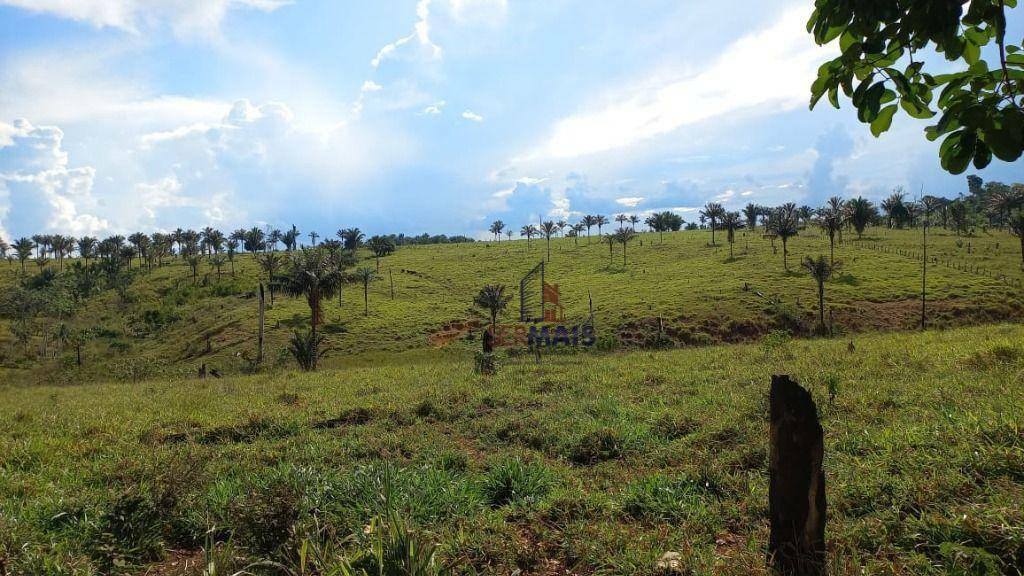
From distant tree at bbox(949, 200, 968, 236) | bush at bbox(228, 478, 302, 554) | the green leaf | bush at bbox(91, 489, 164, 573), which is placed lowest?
bush at bbox(91, 489, 164, 573)

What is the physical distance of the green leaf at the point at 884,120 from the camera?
2.13 metres

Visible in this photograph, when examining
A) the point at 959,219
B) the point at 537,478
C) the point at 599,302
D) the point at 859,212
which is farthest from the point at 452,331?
the point at 959,219

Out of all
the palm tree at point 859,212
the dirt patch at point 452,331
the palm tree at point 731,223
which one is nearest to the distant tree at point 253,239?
the dirt patch at point 452,331

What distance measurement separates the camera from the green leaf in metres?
2.13

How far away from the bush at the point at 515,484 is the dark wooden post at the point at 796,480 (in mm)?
2911

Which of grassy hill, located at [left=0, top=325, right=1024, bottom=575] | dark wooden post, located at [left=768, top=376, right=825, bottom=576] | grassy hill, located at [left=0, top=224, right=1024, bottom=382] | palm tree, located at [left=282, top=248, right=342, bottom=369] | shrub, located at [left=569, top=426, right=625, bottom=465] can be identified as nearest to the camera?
dark wooden post, located at [left=768, top=376, right=825, bottom=576]

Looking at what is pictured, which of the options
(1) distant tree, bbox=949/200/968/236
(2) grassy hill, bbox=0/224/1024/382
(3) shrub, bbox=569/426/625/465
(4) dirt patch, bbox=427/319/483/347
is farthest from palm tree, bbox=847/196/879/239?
(3) shrub, bbox=569/426/625/465

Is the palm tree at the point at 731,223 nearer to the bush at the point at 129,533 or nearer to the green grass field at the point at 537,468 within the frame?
the green grass field at the point at 537,468

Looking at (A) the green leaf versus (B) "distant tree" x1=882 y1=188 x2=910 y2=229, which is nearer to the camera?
(A) the green leaf

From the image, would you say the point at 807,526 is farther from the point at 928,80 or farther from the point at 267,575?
the point at 267,575

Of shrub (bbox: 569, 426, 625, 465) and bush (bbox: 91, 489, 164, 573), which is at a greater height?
bush (bbox: 91, 489, 164, 573)

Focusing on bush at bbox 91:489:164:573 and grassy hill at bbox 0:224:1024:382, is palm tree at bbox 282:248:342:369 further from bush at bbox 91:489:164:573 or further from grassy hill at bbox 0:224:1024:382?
bush at bbox 91:489:164:573

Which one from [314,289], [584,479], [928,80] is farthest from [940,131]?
[314,289]

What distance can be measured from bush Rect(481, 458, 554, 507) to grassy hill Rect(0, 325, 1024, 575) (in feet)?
0.10
